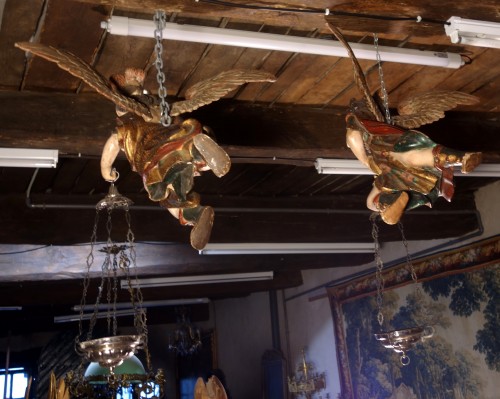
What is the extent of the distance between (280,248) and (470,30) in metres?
3.21

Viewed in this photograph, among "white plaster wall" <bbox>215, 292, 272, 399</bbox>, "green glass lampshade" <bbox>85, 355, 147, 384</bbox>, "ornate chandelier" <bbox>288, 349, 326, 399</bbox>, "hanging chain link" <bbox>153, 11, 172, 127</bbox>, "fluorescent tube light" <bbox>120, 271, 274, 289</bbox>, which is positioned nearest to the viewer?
"hanging chain link" <bbox>153, 11, 172, 127</bbox>

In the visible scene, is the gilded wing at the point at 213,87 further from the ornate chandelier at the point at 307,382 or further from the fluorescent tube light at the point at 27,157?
the ornate chandelier at the point at 307,382

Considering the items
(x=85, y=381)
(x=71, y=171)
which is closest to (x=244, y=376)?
(x=85, y=381)

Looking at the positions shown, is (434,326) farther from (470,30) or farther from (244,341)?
(244,341)

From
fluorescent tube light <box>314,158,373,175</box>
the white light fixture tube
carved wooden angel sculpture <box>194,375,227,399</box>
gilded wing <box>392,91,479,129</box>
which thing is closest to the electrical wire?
the white light fixture tube

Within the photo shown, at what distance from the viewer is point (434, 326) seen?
558 cm

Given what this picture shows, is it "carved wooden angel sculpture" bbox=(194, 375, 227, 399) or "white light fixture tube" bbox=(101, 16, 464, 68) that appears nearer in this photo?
"white light fixture tube" bbox=(101, 16, 464, 68)

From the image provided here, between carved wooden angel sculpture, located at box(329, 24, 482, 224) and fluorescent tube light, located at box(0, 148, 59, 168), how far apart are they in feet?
4.54

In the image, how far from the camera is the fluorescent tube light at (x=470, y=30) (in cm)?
224

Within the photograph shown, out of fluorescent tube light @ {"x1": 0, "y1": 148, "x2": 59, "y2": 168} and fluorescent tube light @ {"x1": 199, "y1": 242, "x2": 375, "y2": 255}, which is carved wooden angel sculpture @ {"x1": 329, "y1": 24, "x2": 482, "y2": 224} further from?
fluorescent tube light @ {"x1": 199, "y1": 242, "x2": 375, "y2": 255}

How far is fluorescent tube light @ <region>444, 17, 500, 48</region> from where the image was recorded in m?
2.24

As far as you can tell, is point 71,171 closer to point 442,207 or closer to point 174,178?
point 174,178

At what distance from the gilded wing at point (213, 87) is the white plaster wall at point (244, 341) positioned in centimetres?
680

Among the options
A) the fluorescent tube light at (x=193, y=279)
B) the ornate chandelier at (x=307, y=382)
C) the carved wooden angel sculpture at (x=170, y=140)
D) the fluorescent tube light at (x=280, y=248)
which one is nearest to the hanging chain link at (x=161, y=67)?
the carved wooden angel sculpture at (x=170, y=140)
